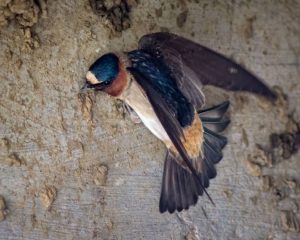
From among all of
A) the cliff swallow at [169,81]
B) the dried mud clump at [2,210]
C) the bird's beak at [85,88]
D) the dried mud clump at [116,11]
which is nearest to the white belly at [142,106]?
the cliff swallow at [169,81]

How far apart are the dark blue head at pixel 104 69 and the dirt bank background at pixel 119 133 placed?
0.66 ft

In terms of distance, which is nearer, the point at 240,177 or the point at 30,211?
the point at 30,211

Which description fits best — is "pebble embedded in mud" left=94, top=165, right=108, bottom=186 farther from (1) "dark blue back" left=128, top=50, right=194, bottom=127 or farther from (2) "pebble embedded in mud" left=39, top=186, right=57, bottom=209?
(1) "dark blue back" left=128, top=50, right=194, bottom=127

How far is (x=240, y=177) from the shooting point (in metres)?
2.59

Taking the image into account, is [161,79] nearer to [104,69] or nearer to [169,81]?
[169,81]

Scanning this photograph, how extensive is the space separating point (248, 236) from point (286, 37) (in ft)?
2.12

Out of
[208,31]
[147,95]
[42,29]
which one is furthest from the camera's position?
[208,31]

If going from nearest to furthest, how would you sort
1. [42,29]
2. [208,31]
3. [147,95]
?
1. [147,95]
2. [42,29]
3. [208,31]

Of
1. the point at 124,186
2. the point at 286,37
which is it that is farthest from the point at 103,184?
the point at 286,37

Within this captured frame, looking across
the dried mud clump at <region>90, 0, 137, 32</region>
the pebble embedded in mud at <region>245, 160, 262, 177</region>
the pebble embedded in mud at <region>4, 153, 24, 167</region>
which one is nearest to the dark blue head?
the dried mud clump at <region>90, 0, 137, 32</region>

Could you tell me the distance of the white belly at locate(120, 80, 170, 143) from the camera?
226cm

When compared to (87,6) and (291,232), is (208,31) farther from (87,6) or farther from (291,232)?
(291,232)

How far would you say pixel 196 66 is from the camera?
224cm

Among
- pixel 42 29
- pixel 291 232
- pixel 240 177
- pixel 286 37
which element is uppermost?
pixel 42 29
